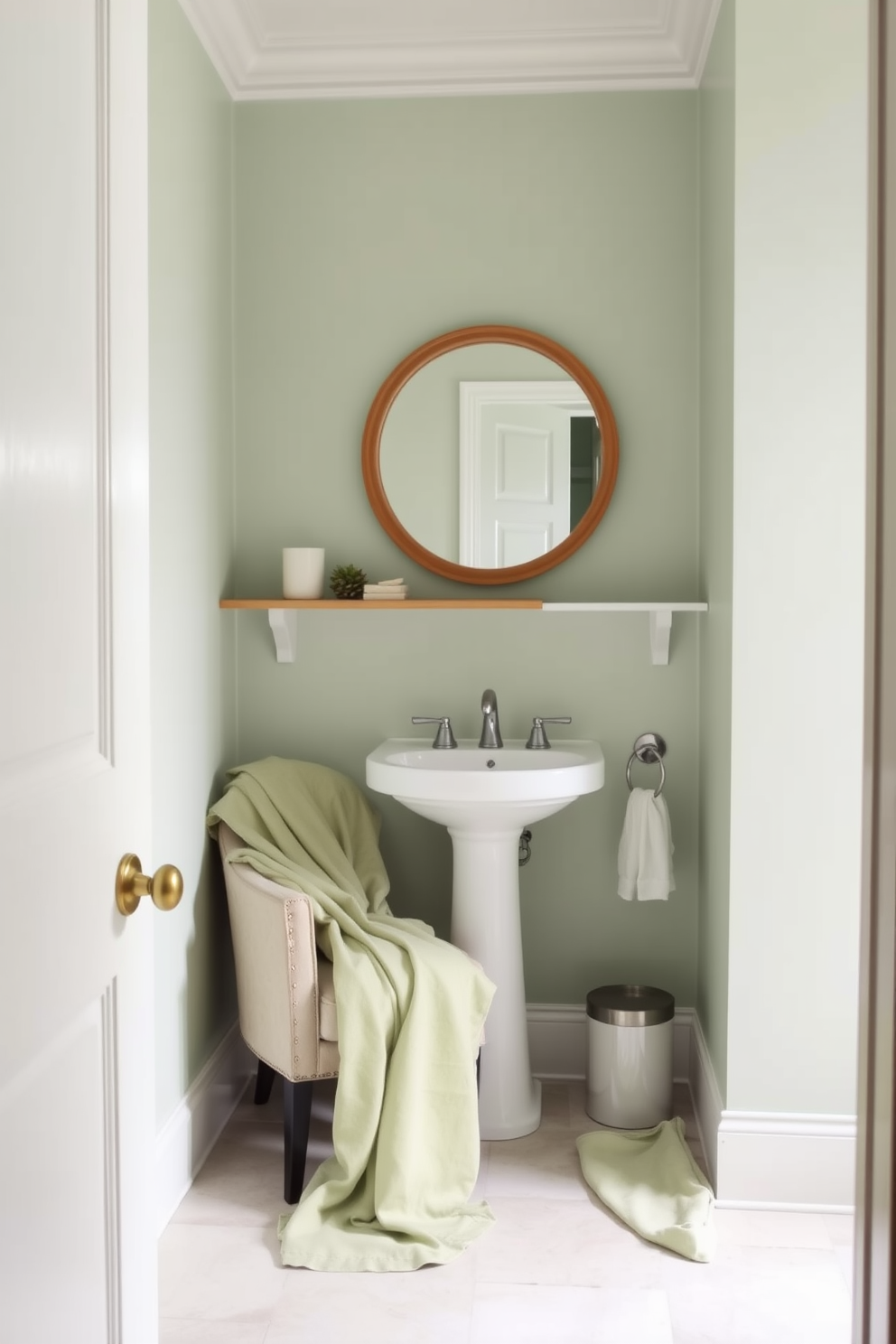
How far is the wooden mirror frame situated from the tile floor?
4.72 ft

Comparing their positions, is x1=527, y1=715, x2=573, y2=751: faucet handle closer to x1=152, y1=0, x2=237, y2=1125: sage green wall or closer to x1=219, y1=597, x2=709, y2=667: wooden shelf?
x1=219, y1=597, x2=709, y2=667: wooden shelf

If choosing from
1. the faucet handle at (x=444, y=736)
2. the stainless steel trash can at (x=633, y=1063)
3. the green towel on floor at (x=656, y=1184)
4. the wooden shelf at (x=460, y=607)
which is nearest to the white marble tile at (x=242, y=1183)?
the green towel on floor at (x=656, y=1184)

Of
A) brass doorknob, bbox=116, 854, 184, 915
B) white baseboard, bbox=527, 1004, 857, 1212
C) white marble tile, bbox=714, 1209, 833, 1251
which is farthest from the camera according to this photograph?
white baseboard, bbox=527, 1004, 857, 1212

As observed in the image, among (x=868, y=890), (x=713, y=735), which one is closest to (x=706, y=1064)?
(x=713, y=735)

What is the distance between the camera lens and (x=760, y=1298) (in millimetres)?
2072

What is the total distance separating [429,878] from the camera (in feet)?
10.2

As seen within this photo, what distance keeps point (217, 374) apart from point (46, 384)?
202 centimetres

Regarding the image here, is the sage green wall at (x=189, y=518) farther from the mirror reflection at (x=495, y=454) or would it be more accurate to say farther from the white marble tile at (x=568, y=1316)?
the white marble tile at (x=568, y=1316)

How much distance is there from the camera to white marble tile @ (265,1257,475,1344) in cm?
196

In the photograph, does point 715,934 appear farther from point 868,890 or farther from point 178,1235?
point 868,890

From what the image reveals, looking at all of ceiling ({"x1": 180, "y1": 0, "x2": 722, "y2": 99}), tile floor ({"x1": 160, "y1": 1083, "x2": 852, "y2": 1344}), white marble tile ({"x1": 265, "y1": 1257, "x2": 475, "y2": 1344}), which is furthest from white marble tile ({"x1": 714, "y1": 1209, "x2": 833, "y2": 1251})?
ceiling ({"x1": 180, "y1": 0, "x2": 722, "y2": 99})

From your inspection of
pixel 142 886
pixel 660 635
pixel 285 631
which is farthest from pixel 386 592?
pixel 142 886

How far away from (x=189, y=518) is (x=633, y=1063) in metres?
1.63

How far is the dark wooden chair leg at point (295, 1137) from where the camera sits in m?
2.41
